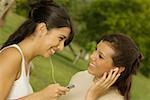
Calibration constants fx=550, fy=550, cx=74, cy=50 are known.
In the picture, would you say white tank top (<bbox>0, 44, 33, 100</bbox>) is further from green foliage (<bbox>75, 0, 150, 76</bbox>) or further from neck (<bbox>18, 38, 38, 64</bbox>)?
green foliage (<bbox>75, 0, 150, 76</bbox>)

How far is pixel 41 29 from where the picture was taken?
4246mm

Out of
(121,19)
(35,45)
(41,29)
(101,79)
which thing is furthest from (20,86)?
(121,19)

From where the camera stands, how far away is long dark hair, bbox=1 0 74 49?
429 centimetres

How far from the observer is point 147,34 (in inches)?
2222

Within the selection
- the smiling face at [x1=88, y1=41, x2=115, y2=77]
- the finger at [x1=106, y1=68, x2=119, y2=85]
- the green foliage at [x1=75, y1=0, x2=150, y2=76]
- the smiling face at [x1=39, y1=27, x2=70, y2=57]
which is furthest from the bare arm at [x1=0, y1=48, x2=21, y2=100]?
the green foliage at [x1=75, y1=0, x2=150, y2=76]

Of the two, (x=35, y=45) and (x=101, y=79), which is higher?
(x=35, y=45)

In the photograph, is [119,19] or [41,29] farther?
[119,19]

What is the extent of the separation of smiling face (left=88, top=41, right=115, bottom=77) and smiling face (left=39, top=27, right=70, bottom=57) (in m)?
0.47

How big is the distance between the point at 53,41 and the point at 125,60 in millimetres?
773

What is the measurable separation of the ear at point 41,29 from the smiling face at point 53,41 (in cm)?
3

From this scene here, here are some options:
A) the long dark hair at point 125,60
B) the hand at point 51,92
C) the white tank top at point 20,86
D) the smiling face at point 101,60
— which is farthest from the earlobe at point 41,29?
the long dark hair at point 125,60

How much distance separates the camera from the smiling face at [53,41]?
166 inches

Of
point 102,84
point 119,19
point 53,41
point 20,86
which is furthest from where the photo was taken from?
point 119,19

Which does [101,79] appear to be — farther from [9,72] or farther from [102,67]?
[9,72]
